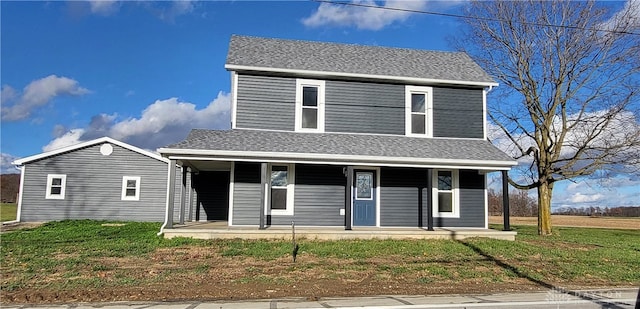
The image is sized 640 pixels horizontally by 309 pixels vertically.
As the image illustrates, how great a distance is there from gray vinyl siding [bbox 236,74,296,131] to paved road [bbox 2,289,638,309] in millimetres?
8664

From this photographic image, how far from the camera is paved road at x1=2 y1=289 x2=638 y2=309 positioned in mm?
7039

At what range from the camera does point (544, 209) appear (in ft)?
61.0

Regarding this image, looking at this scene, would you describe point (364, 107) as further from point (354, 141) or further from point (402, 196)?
point (402, 196)

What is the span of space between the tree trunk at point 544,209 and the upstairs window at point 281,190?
10.6 meters

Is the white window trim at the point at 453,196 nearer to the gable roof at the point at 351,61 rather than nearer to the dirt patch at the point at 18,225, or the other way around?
the gable roof at the point at 351,61

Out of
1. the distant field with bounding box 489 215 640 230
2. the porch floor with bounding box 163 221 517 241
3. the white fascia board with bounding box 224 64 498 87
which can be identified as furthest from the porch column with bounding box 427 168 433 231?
the distant field with bounding box 489 215 640 230

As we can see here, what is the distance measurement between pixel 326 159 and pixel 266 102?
10.3ft

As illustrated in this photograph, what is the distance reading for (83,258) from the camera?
1072cm

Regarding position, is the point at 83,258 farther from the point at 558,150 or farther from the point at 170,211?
the point at 558,150

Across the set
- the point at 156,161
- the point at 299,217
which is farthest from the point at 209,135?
the point at 156,161

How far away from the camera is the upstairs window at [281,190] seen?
599 inches

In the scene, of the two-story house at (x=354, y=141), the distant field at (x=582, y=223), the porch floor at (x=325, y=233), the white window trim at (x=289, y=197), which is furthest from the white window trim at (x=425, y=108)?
the distant field at (x=582, y=223)

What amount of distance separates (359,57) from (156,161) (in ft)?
37.3

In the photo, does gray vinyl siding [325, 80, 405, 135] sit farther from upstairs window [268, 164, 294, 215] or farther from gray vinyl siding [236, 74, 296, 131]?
upstairs window [268, 164, 294, 215]
